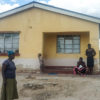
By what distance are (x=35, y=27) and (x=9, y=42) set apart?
2.00 meters

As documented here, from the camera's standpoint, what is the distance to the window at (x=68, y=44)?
11.9m

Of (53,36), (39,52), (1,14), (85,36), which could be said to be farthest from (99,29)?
(1,14)

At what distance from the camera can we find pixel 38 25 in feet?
36.2

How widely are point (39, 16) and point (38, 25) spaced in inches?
22.3

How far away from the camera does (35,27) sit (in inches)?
435

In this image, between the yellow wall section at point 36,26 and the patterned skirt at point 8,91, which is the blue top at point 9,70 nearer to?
the patterned skirt at point 8,91

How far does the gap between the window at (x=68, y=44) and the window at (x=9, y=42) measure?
111 inches

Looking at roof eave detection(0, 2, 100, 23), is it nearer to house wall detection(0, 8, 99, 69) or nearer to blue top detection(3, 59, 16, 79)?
house wall detection(0, 8, 99, 69)

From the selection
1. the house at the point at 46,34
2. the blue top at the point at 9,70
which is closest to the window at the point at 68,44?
the house at the point at 46,34

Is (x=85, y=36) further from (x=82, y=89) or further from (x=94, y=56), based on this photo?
(x=82, y=89)

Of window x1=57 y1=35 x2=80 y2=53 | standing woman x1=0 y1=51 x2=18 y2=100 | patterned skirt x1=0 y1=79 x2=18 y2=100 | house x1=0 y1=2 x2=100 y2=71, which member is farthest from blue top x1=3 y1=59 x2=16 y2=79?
window x1=57 y1=35 x2=80 y2=53

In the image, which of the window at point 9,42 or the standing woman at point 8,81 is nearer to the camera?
the standing woman at point 8,81

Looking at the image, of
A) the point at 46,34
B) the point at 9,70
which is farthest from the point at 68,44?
the point at 9,70

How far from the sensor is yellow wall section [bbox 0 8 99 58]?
418 inches
